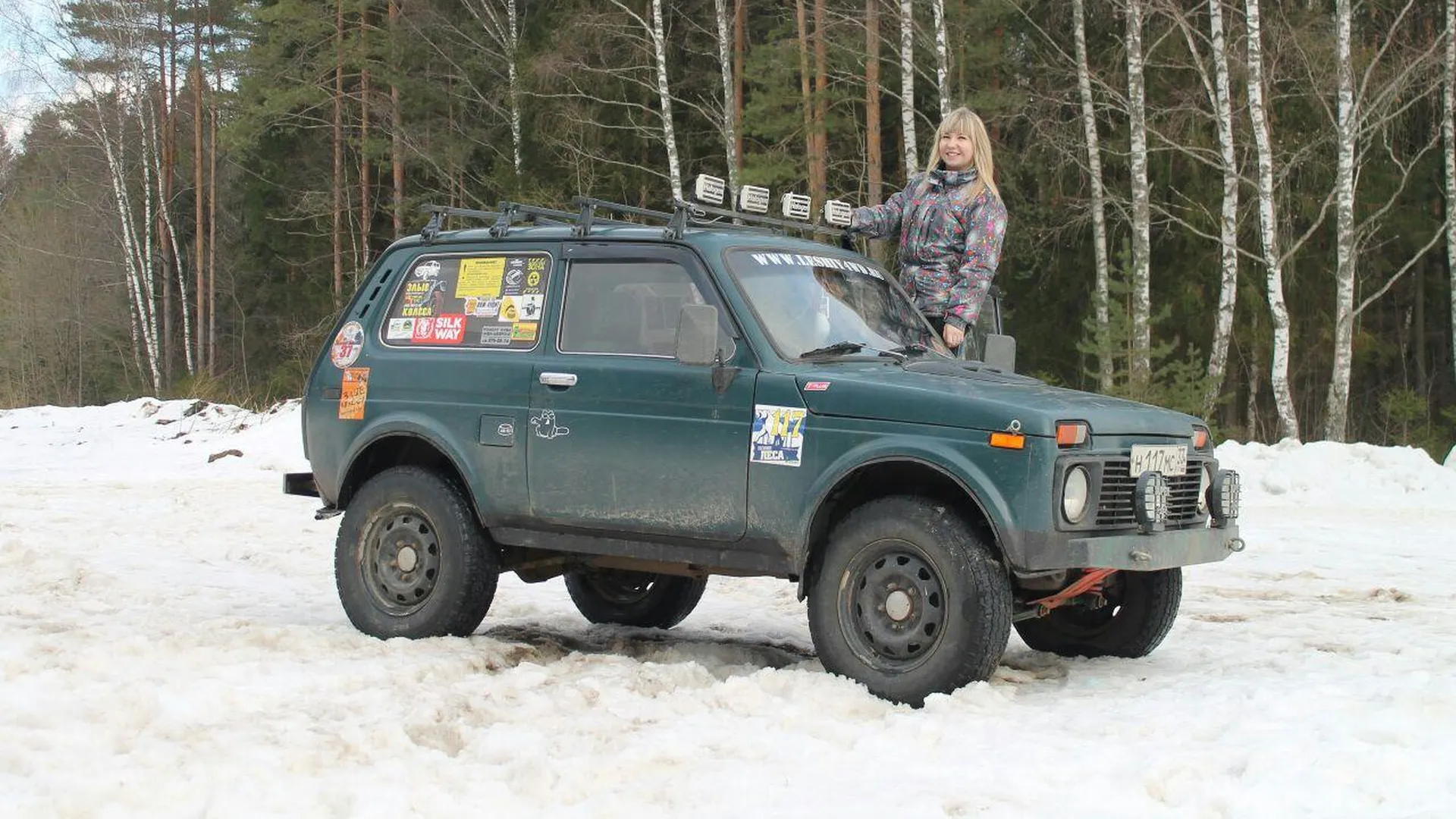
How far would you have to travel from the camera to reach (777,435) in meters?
6.10

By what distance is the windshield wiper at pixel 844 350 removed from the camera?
6324 millimetres

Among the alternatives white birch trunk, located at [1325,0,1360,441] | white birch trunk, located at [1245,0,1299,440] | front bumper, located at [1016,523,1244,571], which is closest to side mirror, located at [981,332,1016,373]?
front bumper, located at [1016,523,1244,571]

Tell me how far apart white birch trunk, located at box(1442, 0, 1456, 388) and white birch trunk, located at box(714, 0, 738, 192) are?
450 inches

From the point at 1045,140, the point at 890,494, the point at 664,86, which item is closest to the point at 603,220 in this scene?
the point at 890,494

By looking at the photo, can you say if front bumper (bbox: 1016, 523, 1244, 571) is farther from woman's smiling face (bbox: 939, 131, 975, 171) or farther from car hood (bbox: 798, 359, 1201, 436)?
woman's smiling face (bbox: 939, 131, 975, 171)

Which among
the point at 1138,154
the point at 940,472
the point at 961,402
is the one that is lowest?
the point at 940,472

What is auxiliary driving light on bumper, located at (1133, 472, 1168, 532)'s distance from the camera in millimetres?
5746

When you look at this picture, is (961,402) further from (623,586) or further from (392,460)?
(392,460)

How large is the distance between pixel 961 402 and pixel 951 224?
8.07ft

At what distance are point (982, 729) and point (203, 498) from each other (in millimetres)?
10902

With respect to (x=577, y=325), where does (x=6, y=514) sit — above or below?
below

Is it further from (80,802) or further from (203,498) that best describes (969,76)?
(80,802)

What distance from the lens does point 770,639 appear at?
7.62 meters

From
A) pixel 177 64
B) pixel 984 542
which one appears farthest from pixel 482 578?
pixel 177 64
